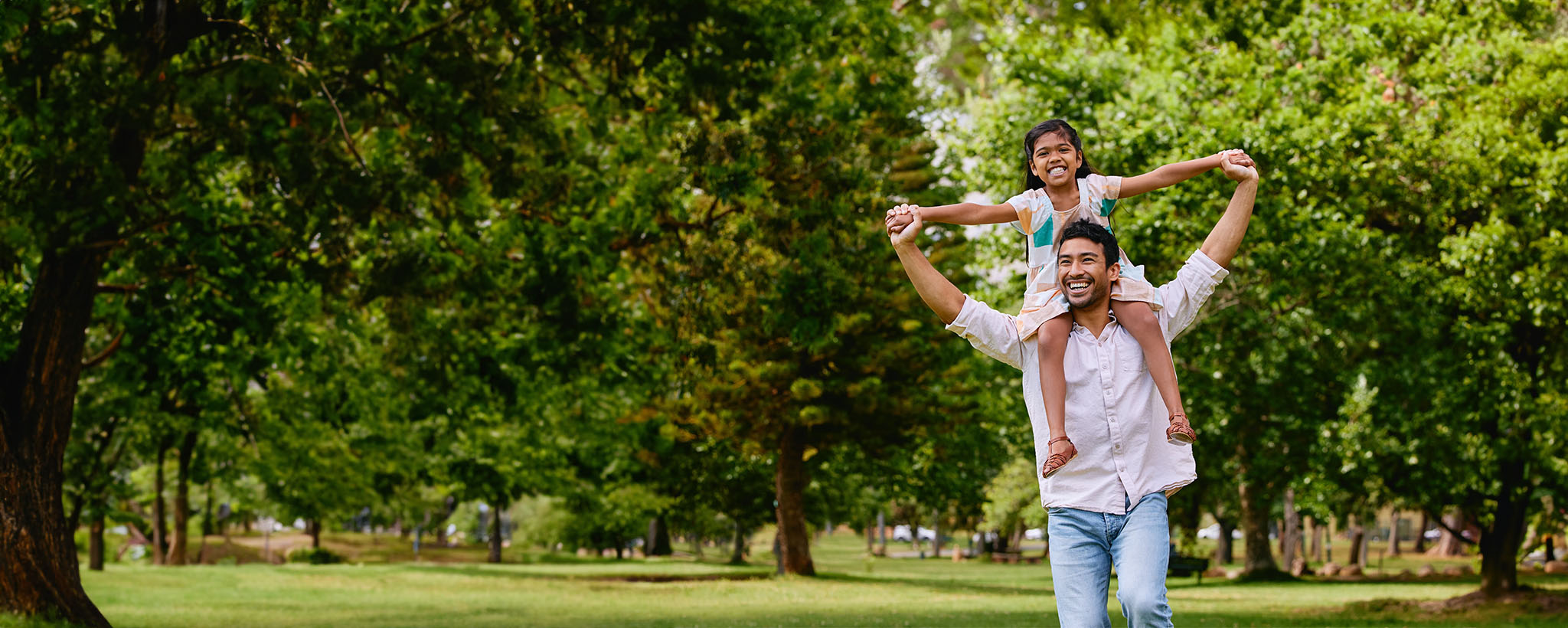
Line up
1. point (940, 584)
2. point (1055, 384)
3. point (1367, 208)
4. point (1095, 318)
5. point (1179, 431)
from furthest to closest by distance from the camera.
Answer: point (940, 584), point (1367, 208), point (1095, 318), point (1055, 384), point (1179, 431)

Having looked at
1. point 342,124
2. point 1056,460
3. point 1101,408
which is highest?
point 342,124

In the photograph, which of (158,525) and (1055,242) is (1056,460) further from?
(158,525)

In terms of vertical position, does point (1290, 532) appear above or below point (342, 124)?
below

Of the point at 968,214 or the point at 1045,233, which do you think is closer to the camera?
the point at 968,214

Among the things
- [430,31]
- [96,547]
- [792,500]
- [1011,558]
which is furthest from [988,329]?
[1011,558]

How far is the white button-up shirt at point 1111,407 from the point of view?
14.0ft

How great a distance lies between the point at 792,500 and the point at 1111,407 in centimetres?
2945

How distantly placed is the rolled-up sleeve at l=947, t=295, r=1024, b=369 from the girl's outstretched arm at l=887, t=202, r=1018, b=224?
267mm

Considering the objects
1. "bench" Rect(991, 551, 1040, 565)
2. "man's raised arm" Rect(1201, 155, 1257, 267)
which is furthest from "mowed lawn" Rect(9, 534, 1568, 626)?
"bench" Rect(991, 551, 1040, 565)

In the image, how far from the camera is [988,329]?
14.5 ft

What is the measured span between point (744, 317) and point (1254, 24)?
12.1 m

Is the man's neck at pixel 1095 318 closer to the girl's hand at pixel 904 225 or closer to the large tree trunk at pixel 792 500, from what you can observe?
the girl's hand at pixel 904 225

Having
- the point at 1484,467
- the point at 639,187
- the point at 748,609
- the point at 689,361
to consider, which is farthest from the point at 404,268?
the point at 1484,467

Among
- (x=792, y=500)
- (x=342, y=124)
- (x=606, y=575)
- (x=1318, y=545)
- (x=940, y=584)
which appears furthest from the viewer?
(x=1318, y=545)
